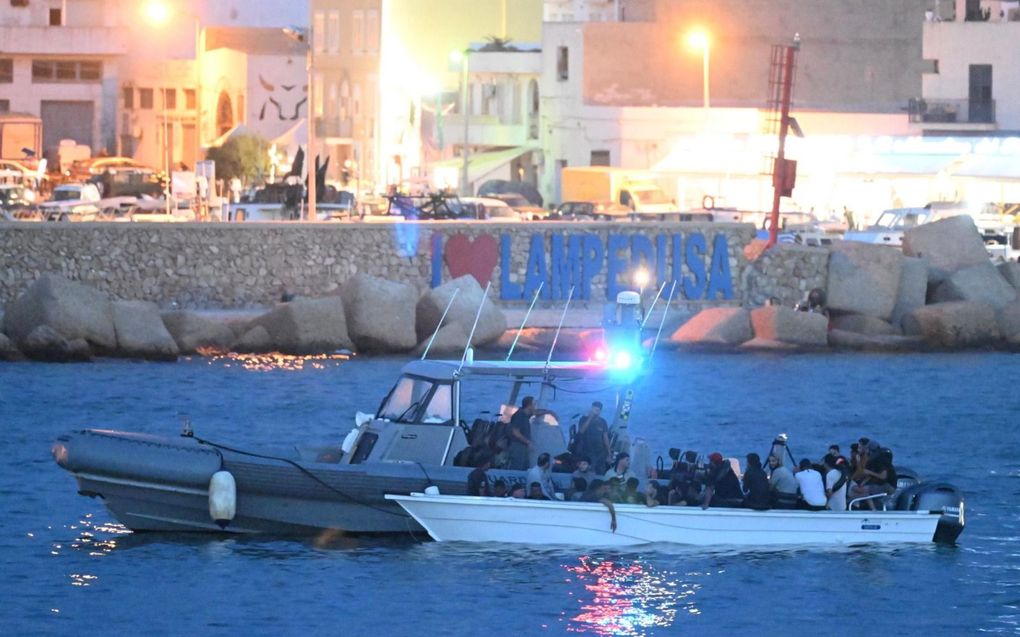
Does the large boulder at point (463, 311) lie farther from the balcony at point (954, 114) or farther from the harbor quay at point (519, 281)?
the balcony at point (954, 114)

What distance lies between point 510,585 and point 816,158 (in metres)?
40.6

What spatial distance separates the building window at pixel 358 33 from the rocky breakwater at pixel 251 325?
40.5 meters

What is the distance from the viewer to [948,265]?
42594mm

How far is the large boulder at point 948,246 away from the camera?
1676 inches

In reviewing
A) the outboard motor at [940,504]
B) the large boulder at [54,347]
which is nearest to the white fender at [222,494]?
the outboard motor at [940,504]

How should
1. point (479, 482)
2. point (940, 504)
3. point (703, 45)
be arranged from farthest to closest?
1. point (703, 45)
2. point (940, 504)
3. point (479, 482)

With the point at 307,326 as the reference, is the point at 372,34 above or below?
above

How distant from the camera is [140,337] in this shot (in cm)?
3691

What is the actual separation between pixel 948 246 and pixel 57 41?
40469mm

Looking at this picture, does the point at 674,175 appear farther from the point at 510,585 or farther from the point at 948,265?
the point at 510,585

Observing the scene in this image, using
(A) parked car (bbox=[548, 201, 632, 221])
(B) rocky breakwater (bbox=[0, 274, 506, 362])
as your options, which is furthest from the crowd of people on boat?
(A) parked car (bbox=[548, 201, 632, 221])

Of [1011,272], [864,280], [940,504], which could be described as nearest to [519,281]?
[864,280]

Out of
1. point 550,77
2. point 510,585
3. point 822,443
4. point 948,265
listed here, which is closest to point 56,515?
point 510,585

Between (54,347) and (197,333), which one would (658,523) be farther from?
(197,333)
